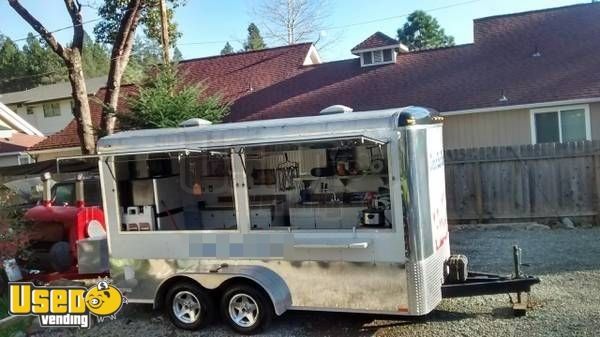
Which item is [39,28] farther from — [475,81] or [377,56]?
[475,81]

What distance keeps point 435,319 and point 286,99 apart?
13081 mm

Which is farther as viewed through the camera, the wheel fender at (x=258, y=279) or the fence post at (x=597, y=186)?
the fence post at (x=597, y=186)

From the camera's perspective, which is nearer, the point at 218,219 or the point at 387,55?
the point at 218,219

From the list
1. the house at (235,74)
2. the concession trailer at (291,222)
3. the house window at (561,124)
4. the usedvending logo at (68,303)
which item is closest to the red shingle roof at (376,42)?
the house at (235,74)

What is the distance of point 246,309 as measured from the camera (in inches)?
253

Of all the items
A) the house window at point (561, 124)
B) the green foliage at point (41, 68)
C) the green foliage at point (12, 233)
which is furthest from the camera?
the green foliage at point (41, 68)

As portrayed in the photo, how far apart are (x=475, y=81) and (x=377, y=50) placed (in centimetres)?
382

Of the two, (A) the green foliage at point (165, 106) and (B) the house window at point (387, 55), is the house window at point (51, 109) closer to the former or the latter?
(A) the green foliage at point (165, 106)

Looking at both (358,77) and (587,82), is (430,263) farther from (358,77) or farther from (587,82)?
(358,77)

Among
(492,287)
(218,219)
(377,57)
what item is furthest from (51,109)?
(492,287)

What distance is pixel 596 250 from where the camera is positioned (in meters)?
→ 9.20

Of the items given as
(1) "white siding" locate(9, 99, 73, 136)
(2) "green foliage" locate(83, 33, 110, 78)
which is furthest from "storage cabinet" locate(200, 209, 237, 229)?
(2) "green foliage" locate(83, 33, 110, 78)

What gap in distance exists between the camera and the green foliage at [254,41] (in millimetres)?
57681

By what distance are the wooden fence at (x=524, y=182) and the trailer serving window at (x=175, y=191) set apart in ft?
23.0
